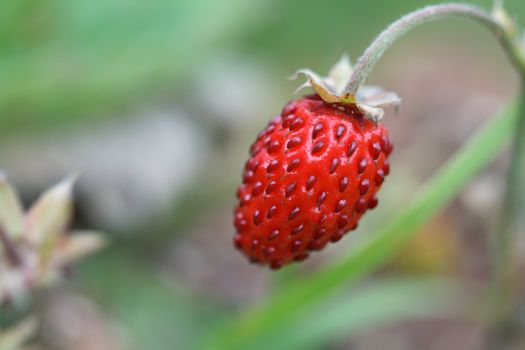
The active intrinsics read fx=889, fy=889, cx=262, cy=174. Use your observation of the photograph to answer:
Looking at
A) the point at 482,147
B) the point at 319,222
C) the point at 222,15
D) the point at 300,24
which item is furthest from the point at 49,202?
the point at 300,24

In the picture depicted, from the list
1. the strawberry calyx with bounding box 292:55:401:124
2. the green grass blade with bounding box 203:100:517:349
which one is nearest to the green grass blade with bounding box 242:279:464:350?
the green grass blade with bounding box 203:100:517:349

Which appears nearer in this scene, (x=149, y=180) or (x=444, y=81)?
(x=149, y=180)

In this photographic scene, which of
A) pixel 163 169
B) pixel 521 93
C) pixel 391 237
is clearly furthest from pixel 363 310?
pixel 163 169

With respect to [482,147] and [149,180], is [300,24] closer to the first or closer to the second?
[149,180]

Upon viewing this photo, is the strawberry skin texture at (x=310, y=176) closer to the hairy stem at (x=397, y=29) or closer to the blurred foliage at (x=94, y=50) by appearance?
the hairy stem at (x=397, y=29)

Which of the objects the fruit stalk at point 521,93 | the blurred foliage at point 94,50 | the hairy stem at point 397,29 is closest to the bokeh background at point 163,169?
the blurred foliage at point 94,50

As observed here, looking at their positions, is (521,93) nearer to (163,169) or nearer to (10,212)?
(10,212)

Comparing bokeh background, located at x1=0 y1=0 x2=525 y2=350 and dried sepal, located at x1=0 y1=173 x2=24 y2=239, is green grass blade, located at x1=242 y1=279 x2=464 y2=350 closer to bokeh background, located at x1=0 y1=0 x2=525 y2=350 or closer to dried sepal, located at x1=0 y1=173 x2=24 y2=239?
bokeh background, located at x1=0 y1=0 x2=525 y2=350
